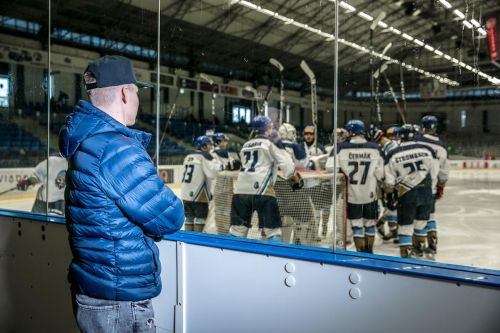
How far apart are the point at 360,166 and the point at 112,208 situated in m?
2.61

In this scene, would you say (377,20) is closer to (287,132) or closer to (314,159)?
(287,132)

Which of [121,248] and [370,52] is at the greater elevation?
[370,52]

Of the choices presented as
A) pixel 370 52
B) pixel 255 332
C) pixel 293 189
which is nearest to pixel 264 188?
pixel 293 189

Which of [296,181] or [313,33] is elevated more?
[313,33]

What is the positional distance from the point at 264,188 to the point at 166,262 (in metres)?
1.74

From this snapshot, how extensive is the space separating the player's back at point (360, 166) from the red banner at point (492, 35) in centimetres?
186

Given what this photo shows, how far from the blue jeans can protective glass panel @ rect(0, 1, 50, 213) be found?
108 centimetres

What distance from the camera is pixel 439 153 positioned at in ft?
11.4

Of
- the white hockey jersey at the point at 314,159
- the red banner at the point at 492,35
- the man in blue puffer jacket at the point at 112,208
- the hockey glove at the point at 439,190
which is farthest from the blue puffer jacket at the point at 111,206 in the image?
the hockey glove at the point at 439,190

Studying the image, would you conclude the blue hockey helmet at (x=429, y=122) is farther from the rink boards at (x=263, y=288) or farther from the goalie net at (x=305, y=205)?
the rink boards at (x=263, y=288)

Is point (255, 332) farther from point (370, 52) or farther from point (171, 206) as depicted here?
point (370, 52)

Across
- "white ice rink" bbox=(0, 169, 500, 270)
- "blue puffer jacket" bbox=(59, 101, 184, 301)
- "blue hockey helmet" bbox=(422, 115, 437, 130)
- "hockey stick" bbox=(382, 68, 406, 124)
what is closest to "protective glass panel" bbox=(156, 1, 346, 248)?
"hockey stick" bbox=(382, 68, 406, 124)

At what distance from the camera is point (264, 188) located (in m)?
3.29

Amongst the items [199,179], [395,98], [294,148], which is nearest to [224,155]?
[199,179]
